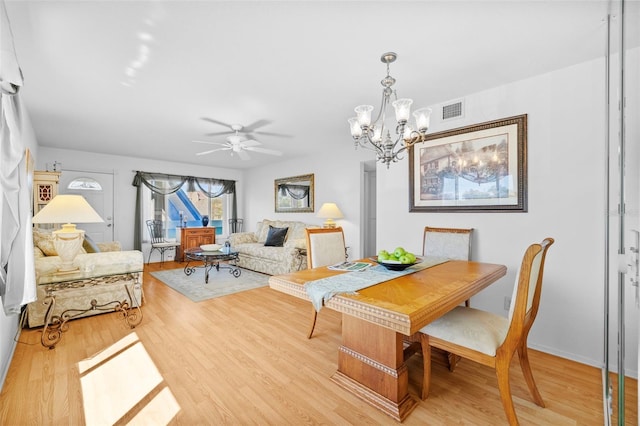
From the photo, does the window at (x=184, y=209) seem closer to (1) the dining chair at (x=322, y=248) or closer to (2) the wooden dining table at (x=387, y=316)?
(1) the dining chair at (x=322, y=248)

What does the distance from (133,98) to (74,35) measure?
1.09m

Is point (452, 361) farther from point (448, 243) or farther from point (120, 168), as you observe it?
point (120, 168)

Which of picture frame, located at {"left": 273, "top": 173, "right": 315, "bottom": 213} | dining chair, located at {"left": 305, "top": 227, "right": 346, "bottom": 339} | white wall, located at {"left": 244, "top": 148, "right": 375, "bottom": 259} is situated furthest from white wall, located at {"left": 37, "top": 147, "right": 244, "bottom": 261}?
dining chair, located at {"left": 305, "top": 227, "right": 346, "bottom": 339}

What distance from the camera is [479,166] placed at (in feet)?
8.91

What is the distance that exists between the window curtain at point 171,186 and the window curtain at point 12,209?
4.65m

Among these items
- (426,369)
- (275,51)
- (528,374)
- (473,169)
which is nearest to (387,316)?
(426,369)

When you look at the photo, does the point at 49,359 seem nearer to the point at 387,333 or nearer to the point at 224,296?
the point at 224,296

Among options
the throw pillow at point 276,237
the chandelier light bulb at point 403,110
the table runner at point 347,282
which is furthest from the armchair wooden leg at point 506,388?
the throw pillow at point 276,237

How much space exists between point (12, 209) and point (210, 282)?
3.01 m

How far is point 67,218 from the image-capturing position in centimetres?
257

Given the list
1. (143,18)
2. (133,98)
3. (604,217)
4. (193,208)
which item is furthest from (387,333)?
(193,208)

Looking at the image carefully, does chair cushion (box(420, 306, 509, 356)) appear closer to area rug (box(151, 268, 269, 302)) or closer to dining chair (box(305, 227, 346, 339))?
dining chair (box(305, 227, 346, 339))

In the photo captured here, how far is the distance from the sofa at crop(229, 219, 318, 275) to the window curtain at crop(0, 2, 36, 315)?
316 centimetres

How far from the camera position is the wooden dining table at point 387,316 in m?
1.27
